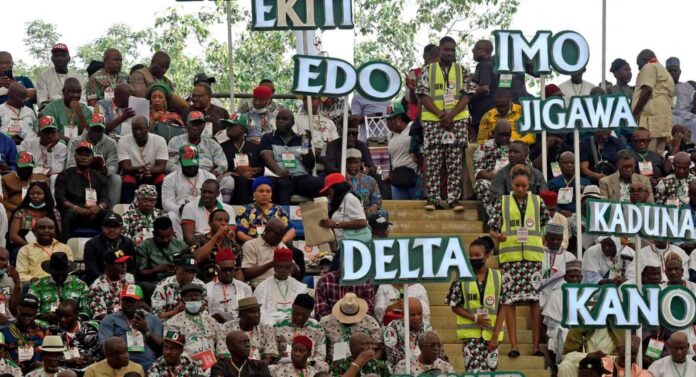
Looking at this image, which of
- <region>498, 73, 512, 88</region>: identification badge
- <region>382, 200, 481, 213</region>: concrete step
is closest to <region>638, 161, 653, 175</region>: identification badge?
<region>498, 73, 512, 88</region>: identification badge

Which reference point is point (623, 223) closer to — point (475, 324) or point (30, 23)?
point (475, 324)

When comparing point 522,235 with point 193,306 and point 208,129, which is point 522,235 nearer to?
point 193,306

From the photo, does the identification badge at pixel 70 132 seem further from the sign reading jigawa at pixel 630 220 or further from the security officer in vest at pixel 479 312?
the sign reading jigawa at pixel 630 220

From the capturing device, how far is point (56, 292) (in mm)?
21484

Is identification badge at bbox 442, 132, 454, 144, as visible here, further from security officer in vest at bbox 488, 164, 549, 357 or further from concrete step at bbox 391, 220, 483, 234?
security officer in vest at bbox 488, 164, 549, 357

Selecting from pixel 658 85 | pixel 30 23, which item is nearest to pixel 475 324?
pixel 658 85

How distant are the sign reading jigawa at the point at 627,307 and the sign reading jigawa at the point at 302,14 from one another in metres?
5.75

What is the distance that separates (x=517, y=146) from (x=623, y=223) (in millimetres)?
3872

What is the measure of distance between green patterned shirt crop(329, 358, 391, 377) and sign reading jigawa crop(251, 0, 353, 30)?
201 inches

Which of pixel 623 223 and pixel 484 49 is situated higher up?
pixel 484 49

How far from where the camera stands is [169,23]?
4659cm

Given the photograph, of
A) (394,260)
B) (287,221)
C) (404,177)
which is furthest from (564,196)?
(394,260)

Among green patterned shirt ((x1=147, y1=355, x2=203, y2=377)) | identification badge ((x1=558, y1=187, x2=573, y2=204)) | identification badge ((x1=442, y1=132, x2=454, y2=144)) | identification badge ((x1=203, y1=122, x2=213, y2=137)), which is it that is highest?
identification badge ((x1=203, y1=122, x2=213, y2=137))

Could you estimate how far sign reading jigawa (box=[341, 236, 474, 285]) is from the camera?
61.9 feet
